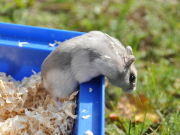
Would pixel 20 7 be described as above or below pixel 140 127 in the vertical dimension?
above

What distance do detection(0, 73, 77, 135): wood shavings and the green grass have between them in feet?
2.04

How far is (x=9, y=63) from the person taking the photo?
201cm

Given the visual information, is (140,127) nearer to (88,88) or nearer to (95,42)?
(88,88)

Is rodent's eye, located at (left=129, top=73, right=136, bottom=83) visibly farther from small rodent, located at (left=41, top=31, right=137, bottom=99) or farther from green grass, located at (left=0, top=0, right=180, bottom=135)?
green grass, located at (left=0, top=0, right=180, bottom=135)

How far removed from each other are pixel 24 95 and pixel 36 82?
10 centimetres

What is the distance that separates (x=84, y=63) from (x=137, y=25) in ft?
5.03

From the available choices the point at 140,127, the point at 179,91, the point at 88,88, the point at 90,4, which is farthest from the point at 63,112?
the point at 90,4

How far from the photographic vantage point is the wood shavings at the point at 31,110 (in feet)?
5.68

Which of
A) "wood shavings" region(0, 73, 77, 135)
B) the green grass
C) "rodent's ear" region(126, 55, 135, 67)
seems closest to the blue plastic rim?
"wood shavings" region(0, 73, 77, 135)

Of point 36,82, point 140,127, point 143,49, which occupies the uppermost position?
point 143,49

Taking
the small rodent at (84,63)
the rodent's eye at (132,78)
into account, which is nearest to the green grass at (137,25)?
the rodent's eye at (132,78)

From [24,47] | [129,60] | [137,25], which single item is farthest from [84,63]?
[137,25]

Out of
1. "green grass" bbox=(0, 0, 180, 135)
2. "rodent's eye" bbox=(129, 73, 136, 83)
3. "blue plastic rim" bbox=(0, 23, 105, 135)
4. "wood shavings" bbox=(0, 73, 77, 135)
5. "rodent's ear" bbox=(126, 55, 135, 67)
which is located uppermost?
"green grass" bbox=(0, 0, 180, 135)

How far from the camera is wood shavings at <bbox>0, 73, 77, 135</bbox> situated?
173cm
